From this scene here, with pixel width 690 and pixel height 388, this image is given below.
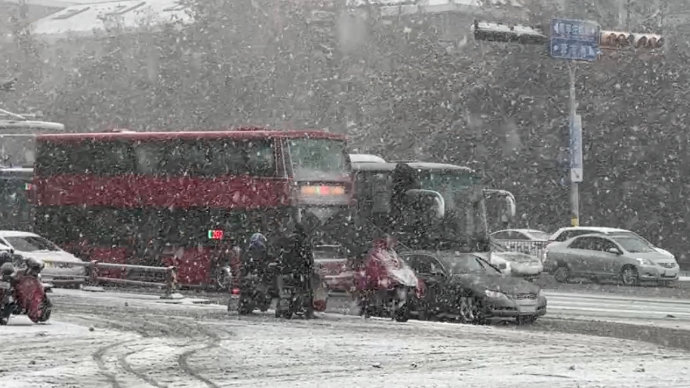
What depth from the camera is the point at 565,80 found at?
171 feet

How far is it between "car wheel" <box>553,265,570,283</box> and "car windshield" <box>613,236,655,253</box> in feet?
6.64

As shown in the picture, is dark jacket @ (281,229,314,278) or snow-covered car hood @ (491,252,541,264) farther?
snow-covered car hood @ (491,252,541,264)

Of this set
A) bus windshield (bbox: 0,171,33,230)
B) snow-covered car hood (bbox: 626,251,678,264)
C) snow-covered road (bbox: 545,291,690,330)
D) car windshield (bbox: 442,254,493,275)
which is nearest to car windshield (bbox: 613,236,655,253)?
snow-covered car hood (bbox: 626,251,678,264)

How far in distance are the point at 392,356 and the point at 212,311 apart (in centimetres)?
916

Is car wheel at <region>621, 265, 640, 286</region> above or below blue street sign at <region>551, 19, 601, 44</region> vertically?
below

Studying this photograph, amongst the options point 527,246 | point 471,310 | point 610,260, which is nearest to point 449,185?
point 610,260

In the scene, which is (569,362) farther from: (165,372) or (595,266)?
(595,266)

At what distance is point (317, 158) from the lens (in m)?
31.0

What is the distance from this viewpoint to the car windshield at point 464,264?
24.2 meters

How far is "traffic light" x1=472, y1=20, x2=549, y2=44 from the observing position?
116ft

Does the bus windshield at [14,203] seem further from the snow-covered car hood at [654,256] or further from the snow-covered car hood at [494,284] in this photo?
the snow-covered car hood at [494,284]

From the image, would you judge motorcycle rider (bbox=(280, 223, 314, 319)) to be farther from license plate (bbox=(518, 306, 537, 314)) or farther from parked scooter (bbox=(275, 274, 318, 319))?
license plate (bbox=(518, 306, 537, 314))

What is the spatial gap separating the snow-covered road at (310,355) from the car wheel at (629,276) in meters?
17.0

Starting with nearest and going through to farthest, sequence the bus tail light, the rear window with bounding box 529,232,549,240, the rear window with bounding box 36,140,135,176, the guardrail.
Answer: the guardrail → the bus tail light → the rear window with bounding box 36,140,135,176 → the rear window with bounding box 529,232,549,240
